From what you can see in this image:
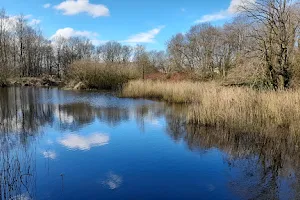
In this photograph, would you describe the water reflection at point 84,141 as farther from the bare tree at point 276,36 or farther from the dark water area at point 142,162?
the bare tree at point 276,36

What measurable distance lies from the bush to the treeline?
1.80ft

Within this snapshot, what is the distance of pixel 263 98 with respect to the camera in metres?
7.52

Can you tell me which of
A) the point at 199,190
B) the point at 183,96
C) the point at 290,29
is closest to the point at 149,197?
the point at 199,190

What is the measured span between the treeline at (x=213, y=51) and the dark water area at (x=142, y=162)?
4629 millimetres

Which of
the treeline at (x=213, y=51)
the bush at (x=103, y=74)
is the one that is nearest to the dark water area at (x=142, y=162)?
the treeline at (x=213, y=51)

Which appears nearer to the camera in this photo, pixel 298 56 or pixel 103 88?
pixel 298 56

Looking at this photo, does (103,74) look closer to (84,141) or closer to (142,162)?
(84,141)

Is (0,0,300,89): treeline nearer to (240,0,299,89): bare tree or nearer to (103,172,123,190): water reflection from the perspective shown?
(240,0,299,89): bare tree

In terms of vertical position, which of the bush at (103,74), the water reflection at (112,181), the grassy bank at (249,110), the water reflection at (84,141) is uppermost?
the bush at (103,74)

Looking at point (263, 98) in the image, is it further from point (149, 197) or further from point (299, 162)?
point (149, 197)

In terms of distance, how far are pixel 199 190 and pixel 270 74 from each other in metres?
8.09

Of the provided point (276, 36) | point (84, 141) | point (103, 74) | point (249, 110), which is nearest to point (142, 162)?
point (84, 141)

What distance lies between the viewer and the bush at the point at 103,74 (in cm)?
2236

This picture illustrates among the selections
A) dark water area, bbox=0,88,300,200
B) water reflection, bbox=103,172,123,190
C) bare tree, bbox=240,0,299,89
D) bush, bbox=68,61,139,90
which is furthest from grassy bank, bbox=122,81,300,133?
A: bush, bbox=68,61,139,90
